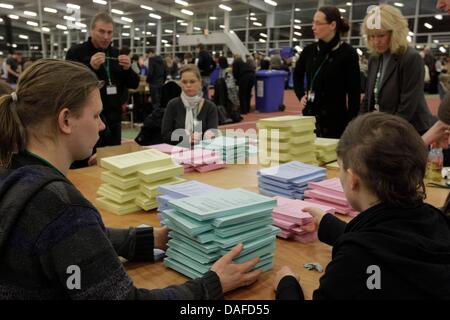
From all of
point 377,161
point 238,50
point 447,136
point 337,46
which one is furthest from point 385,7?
point 238,50

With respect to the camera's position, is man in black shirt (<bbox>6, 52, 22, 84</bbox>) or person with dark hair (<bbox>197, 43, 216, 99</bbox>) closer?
person with dark hair (<bbox>197, 43, 216, 99</bbox>)

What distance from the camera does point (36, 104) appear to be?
40.8 inches

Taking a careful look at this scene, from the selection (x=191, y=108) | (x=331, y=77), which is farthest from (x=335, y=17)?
(x=191, y=108)

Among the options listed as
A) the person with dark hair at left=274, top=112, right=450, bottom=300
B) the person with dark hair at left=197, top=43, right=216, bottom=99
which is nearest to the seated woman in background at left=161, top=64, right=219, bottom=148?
the person with dark hair at left=274, top=112, right=450, bottom=300

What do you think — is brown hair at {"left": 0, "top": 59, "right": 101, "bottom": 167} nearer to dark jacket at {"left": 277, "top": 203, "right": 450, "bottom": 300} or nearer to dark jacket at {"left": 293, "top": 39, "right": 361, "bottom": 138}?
dark jacket at {"left": 277, "top": 203, "right": 450, "bottom": 300}

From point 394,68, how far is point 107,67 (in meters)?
2.17

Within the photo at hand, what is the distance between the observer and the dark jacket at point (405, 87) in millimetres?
2855

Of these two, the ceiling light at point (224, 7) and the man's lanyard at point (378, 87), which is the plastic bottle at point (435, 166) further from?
the ceiling light at point (224, 7)

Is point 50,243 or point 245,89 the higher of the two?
point 245,89

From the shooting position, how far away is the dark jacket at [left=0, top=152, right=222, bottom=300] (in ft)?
2.89

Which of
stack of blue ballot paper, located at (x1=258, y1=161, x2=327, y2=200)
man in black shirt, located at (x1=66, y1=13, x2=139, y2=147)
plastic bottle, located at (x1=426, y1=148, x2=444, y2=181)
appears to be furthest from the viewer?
man in black shirt, located at (x1=66, y1=13, x2=139, y2=147)

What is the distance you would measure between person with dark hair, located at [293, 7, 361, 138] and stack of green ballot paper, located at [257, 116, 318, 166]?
32.7 inches

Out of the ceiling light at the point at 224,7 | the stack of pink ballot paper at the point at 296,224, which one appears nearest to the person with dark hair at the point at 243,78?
the stack of pink ballot paper at the point at 296,224

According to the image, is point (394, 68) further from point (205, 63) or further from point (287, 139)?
point (205, 63)
